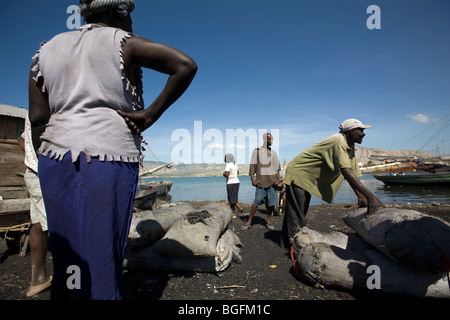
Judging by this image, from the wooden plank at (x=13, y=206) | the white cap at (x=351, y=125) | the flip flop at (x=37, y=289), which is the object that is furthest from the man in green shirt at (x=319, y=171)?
the wooden plank at (x=13, y=206)

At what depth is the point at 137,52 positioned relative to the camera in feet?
3.79

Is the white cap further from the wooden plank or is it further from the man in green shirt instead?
the wooden plank

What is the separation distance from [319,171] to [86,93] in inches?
141

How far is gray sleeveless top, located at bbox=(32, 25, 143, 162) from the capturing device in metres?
1.09

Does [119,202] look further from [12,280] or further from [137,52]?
[12,280]

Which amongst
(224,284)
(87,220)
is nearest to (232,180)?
(224,284)

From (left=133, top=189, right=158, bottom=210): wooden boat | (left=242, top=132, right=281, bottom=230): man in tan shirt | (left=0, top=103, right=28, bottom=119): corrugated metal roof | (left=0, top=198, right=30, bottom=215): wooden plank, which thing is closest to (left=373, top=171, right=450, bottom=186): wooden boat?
(left=242, top=132, right=281, bottom=230): man in tan shirt

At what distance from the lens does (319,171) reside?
12.3ft

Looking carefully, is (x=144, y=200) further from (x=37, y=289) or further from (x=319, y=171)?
(x=319, y=171)

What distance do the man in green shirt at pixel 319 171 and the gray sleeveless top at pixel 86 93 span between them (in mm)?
3145

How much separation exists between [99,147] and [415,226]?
9.01ft

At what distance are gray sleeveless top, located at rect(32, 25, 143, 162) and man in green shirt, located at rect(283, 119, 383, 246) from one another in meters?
3.15

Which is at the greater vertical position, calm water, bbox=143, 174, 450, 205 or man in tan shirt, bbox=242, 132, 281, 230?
man in tan shirt, bbox=242, 132, 281, 230
